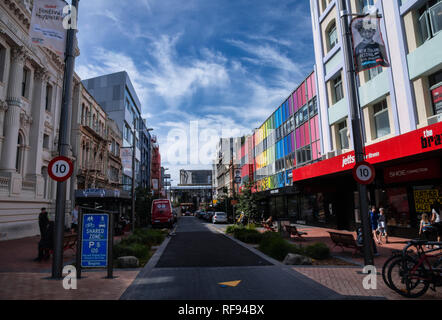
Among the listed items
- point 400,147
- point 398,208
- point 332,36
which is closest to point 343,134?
point 398,208

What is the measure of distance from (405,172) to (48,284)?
1544 cm

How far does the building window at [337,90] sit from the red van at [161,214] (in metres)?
18.6

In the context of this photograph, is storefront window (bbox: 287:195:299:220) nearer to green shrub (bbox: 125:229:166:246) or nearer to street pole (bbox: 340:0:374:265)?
green shrub (bbox: 125:229:166:246)

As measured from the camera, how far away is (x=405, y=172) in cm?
1536

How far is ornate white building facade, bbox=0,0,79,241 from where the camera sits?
18.8 meters

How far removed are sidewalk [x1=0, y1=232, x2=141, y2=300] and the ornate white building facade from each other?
10.6 metres

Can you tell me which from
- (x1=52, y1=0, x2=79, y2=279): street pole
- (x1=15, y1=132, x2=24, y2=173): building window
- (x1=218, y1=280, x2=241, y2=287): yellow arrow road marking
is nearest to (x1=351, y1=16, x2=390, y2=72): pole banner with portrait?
(x1=218, y1=280, x2=241, y2=287): yellow arrow road marking

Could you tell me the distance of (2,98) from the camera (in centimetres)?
1900

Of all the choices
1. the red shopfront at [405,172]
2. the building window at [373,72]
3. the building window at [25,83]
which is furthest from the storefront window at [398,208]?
the building window at [25,83]

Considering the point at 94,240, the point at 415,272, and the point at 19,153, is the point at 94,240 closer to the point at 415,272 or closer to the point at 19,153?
the point at 415,272

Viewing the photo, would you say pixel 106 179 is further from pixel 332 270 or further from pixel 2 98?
pixel 332 270

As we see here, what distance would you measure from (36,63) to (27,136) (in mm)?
5323

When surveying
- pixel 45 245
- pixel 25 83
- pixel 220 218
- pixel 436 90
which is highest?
pixel 25 83
